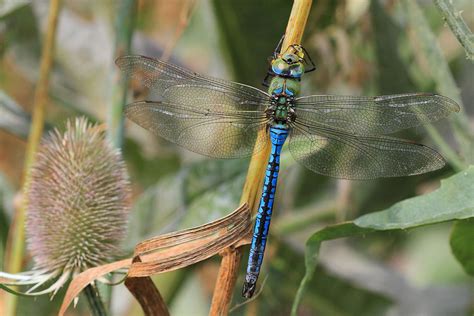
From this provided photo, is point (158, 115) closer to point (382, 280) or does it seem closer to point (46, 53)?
point (46, 53)

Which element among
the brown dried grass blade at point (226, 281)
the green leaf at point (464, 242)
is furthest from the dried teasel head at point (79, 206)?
the green leaf at point (464, 242)

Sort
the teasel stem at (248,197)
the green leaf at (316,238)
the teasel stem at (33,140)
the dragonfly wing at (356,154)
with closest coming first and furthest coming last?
the teasel stem at (248,197)
the green leaf at (316,238)
the dragonfly wing at (356,154)
the teasel stem at (33,140)

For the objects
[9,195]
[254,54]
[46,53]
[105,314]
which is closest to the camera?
[105,314]

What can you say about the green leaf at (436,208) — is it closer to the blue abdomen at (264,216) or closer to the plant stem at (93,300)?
the blue abdomen at (264,216)

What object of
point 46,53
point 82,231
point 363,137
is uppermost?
point 46,53

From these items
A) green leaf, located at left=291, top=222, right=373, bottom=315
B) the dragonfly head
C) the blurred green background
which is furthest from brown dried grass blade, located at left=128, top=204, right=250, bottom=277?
the blurred green background

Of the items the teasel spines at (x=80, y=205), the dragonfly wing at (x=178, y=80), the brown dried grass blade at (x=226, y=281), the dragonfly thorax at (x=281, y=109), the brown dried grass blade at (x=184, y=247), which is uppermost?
the dragonfly wing at (x=178, y=80)

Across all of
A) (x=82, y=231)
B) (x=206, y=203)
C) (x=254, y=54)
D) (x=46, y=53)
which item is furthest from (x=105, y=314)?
(x=254, y=54)

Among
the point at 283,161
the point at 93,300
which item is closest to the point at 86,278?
the point at 93,300
